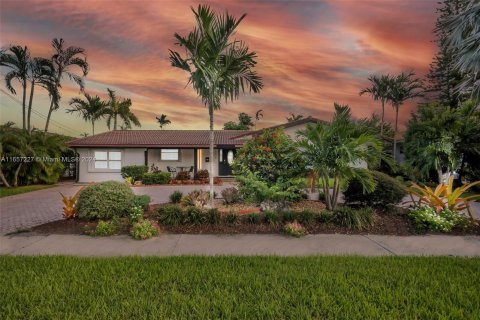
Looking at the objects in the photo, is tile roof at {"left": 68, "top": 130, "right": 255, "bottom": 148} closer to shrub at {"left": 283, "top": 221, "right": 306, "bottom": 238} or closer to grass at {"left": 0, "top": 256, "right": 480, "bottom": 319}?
shrub at {"left": 283, "top": 221, "right": 306, "bottom": 238}

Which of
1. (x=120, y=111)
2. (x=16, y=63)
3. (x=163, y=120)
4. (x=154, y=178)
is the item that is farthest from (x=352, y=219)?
(x=163, y=120)

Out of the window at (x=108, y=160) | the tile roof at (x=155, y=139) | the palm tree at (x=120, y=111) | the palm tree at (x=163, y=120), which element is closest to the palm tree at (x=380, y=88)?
the tile roof at (x=155, y=139)

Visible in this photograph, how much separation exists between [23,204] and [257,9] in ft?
35.2

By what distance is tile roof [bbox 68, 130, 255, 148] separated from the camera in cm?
2280

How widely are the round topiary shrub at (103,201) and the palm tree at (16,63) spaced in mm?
→ 18713

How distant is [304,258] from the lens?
5336 mm

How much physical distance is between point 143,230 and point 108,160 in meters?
17.9

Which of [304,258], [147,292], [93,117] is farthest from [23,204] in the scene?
[93,117]

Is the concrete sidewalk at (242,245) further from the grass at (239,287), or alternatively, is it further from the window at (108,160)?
the window at (108,160)

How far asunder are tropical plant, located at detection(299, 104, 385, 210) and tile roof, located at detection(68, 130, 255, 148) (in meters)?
14.2

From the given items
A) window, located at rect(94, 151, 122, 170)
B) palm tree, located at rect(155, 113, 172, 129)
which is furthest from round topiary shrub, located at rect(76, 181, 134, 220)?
palm tree, located at rect(155, 113, 172, 129)

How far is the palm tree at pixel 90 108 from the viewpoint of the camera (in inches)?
1135

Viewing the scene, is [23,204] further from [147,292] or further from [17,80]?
[17,80]

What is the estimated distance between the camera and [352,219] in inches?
292
